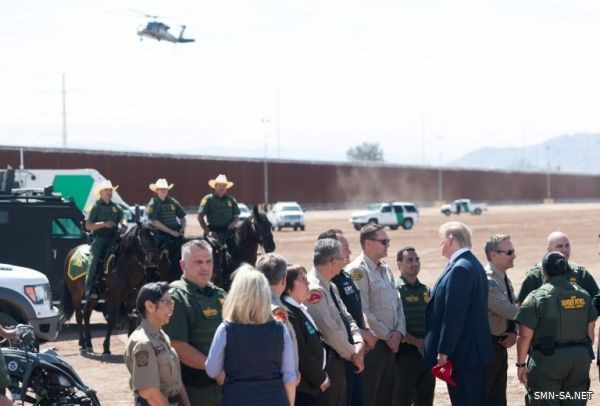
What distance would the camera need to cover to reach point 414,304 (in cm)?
1019

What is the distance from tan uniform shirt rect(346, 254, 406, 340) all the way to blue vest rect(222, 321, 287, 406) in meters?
3.12

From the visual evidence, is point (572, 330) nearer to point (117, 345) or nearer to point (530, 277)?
point (530, 277)

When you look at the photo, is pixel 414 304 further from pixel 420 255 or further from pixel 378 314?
pixel 420 255

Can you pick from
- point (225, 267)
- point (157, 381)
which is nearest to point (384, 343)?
point (157, 381)

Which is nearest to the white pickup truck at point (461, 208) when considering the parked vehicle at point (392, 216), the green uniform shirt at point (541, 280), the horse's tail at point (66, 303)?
the parked vehicle at point (392, 216)

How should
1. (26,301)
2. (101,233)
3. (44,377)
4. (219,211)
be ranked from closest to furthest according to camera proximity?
(44,377) → (26,301) → (101,233) → (219,211)

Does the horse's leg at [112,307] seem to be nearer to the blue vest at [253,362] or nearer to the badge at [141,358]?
the badge at [141,358]

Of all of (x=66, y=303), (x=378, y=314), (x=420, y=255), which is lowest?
(x=420, y=255)

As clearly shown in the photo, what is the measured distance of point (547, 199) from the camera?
403 ft

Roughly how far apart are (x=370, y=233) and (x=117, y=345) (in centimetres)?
838

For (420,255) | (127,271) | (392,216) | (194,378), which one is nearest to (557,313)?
(194,378)

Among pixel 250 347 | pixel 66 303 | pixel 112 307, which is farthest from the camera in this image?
pixel 66 303

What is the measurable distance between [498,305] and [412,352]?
1.00 metres

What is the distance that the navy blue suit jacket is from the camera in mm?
8539
